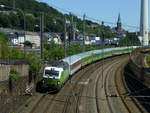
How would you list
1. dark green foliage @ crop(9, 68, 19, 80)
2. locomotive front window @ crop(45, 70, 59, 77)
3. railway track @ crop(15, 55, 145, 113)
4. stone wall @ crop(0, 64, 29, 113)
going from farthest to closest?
locomotive front window @ crop(45, 70, 59, 77), railway track @ crop(15, 55, 145, 113), dark green foliage @ crop(9, 68, 19, 80), stone wall @ crop(0, 64, 29, 113)

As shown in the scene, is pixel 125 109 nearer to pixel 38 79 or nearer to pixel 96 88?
pixel 96 88

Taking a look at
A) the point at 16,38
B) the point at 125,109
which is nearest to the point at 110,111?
the point at 125,109

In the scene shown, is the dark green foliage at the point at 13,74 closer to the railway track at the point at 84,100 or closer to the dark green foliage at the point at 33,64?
the railway track at the point at 84,100

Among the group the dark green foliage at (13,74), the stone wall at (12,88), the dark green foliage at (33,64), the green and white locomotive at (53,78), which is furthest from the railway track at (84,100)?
the dark green foliage at (13,74)

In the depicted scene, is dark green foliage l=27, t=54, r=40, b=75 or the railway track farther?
dark green foliage l=27, t=54, r=40, b=75

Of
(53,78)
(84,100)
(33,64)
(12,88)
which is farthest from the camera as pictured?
(33,64)

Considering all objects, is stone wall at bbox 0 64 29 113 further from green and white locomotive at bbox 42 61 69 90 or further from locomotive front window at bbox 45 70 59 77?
locomotive front window at bbox 45 70 59 77

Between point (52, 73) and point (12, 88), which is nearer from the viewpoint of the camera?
point (12, 88)

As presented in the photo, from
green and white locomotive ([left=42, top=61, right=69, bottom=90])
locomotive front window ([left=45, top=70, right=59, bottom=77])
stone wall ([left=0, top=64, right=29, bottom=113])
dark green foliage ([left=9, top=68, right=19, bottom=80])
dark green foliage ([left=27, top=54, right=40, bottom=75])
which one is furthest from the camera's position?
dark green foliage ([left=27, top=54, right=40, bottom=75])

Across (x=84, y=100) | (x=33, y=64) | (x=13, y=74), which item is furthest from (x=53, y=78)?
(x=13, y=74)

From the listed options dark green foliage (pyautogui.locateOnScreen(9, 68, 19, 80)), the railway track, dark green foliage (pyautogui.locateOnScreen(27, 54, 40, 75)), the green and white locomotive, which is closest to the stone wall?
dark green foliage (pyautogui.locateOnScreen(9, 68, 19, 80))

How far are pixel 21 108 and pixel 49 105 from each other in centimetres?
296

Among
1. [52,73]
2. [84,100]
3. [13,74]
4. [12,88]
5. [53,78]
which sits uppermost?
[13,74]

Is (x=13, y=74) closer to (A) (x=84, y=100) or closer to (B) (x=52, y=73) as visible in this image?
(B) (x=52, y=73)
